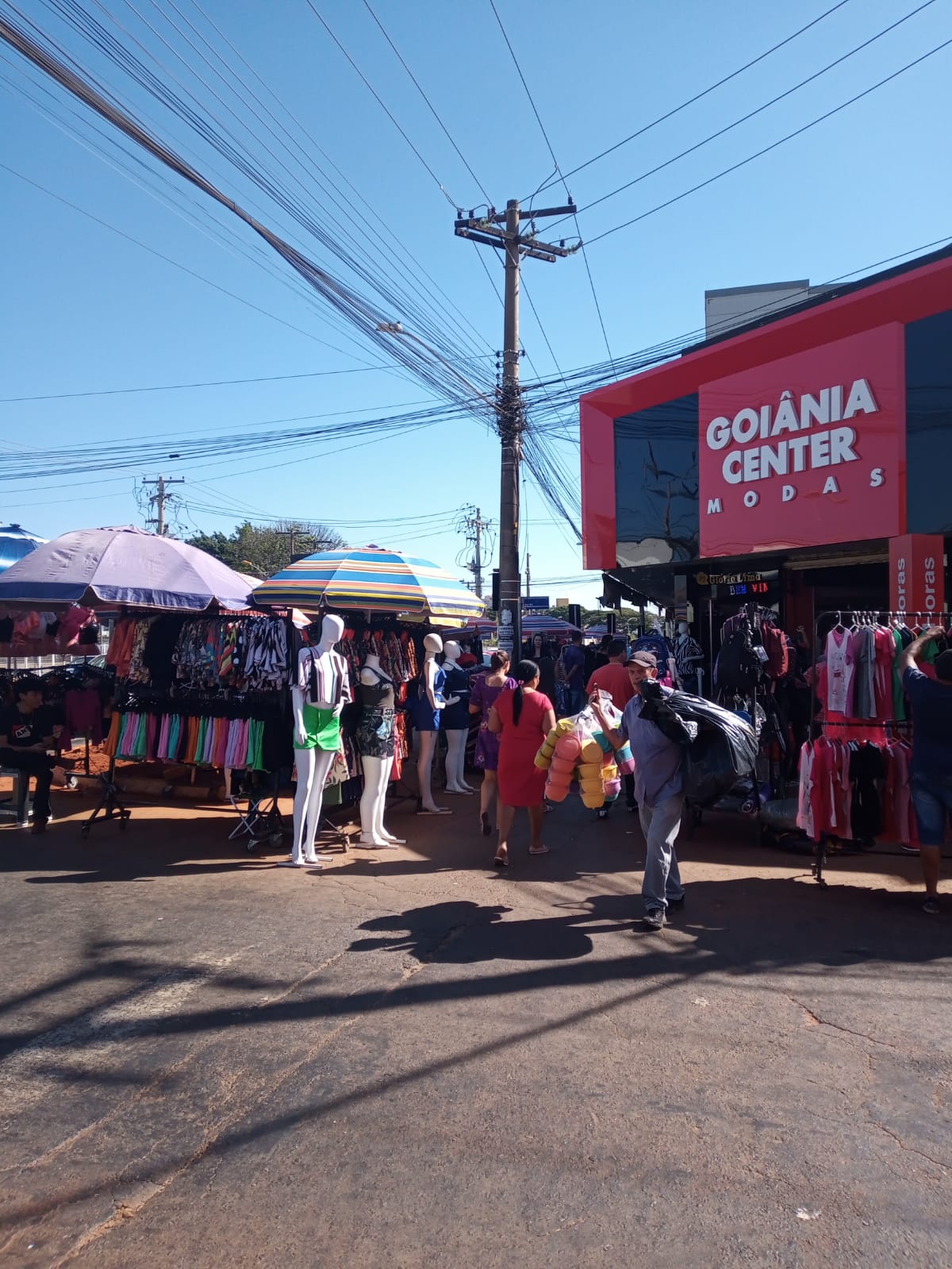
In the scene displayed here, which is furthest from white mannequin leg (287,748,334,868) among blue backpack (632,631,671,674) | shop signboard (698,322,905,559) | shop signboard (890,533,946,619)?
shop signboard (698,322,905,559)

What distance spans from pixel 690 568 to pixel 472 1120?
413 inches

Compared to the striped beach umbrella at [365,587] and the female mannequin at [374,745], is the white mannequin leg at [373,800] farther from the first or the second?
the striped beach umbrella at [365,587]

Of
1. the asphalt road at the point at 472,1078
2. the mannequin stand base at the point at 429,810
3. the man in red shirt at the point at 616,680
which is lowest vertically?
the asphalt road at the point at 472,1078

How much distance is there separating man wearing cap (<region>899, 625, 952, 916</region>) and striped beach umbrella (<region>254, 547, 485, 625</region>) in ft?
17.3

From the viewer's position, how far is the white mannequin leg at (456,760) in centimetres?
1150

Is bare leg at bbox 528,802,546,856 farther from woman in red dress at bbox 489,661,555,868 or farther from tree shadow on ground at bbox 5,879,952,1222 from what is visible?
tree shadow on ground at bbox 5,879,952,1222

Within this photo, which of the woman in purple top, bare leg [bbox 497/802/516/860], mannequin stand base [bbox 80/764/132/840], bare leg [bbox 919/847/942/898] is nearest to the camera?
bare leg [bbox 919/847/942/898]

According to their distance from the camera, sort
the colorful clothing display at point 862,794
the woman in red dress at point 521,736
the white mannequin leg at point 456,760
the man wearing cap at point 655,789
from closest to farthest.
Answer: the man wearing cap at point 655,789 < the colorful clothing display at point 862,794 < the woman in red dress at point 521,736 < the white mannequin leg at point 456,760

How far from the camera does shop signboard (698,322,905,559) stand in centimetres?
941

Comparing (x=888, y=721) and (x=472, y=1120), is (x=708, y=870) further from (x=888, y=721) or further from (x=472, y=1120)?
(x=472, y=1120)

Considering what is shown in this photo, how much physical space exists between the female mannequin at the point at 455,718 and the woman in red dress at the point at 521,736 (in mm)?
2963

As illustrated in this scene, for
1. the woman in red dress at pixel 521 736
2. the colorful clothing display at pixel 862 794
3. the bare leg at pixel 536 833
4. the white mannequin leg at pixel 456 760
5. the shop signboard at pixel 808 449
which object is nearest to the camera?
the colorful clothing display at pixel 862 794

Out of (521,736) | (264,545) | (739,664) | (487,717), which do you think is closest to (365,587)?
(487,717)

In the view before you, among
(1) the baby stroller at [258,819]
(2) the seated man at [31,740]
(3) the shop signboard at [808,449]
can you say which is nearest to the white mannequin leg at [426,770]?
(1) the baby stroller at [258,819]
